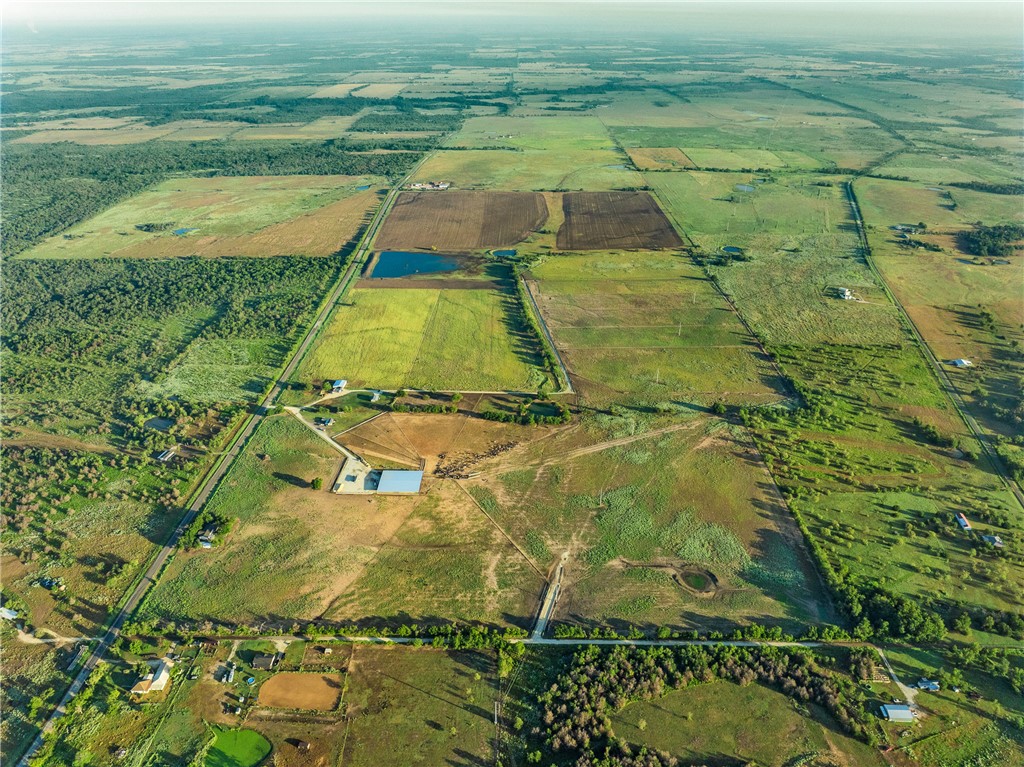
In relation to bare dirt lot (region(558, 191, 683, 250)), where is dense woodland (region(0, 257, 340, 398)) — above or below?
below

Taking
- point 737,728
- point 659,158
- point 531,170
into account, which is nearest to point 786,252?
point 659,158

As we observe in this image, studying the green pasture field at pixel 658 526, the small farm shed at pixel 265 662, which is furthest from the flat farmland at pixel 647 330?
the small farm shed at pixel 265 662

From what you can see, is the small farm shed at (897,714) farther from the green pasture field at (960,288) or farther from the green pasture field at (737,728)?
the green pasture field at (960,288)

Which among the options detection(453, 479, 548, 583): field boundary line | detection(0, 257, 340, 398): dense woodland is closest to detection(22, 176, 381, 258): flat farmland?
detection(0, 257, 340, 398): dense woodland

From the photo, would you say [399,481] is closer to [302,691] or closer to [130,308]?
[302,691]

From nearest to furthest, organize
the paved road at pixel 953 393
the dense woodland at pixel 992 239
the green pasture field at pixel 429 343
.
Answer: the paved road at pixel 953 393, the green pasture field at pixel 429 343, the dense woodland at pixel 992 239

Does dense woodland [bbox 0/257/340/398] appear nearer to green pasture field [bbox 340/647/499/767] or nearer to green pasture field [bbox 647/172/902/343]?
green pasture field [bbox 340/647/499/767]

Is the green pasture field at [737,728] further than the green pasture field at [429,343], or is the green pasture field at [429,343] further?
the green pasture field at [429,343]
